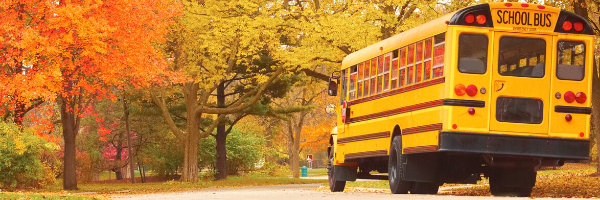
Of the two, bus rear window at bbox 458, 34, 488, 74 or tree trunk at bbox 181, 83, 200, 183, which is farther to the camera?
tree trunk at bbox 181, 83, 200, 183

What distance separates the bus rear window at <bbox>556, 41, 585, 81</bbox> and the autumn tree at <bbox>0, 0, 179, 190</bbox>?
520 inches

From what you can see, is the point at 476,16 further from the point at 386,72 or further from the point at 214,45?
the point at 214,45

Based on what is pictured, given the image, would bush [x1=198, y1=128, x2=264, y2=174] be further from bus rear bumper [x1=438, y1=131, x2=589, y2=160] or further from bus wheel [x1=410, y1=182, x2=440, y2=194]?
bus rear bumper [x1=438, y1=131, x2=589, y2=160]

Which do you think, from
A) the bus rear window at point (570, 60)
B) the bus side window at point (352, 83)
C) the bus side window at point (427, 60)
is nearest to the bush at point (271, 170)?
the bus side window at point (352, 83)

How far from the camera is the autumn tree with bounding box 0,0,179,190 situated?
22.5m

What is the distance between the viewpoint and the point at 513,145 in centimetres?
1329

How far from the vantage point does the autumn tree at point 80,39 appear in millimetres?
22469

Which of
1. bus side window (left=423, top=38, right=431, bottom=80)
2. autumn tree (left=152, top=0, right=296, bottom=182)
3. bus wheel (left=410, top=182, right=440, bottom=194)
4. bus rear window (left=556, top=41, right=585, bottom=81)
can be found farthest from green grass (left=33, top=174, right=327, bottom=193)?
bus rear window (left=556, top=41, right=585, bottom=81)

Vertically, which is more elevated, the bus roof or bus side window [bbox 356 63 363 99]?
the bus roof

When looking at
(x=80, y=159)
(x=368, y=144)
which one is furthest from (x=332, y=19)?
(x=80, y=159)

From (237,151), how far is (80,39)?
1011 inches

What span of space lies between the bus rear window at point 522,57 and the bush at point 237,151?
1368 inches

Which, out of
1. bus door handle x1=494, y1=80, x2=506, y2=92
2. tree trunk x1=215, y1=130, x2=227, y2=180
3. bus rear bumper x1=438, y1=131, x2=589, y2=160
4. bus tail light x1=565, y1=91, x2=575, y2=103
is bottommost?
tree trunk x1=215, y1=130, x2=227, y2=180

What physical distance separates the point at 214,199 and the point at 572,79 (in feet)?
22.9
